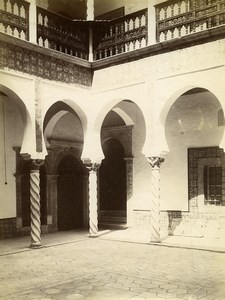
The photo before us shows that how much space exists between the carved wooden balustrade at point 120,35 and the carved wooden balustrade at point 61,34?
446mm

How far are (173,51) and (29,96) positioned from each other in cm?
378

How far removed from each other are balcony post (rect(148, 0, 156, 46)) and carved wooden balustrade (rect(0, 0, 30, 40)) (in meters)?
3.11

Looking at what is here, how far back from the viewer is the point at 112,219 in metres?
13.4

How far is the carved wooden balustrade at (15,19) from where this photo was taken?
351 inches

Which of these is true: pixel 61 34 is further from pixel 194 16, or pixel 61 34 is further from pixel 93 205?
pixel 93 205

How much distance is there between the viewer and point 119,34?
10.6 m

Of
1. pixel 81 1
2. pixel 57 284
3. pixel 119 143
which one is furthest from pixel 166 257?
pixel 81 1

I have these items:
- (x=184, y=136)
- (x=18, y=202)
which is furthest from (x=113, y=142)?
(x=18, y=202)

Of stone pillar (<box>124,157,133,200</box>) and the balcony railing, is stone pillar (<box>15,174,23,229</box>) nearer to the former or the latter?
stone pillar (<box>124,157,133,200</box>)

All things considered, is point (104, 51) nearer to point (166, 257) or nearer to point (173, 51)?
point (173, 51)

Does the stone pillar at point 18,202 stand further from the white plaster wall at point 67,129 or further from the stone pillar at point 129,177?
the stone pillar at point 129,177

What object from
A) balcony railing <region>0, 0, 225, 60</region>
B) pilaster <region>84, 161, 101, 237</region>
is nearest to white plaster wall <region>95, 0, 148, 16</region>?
balcony railing <region>0, 0, 225, 60</region>

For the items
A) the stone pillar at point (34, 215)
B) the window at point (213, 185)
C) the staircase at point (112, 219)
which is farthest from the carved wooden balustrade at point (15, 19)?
the staircase at point (112, 219)

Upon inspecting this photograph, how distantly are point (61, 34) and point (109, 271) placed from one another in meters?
6.59
